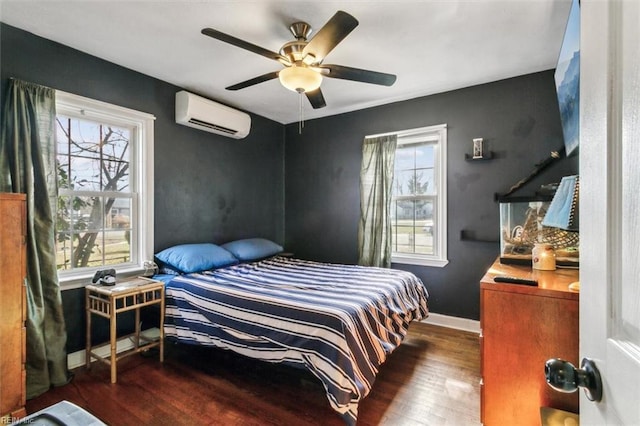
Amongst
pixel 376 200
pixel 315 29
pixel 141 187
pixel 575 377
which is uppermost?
pixel 315 29

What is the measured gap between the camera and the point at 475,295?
3.24 metres

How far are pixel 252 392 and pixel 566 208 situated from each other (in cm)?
244

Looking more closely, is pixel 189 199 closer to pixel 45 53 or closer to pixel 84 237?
pixel 84 237

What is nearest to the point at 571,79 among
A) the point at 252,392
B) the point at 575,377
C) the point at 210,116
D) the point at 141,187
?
the point at 575,377

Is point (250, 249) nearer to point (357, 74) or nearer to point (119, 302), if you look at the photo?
point (119, 302)

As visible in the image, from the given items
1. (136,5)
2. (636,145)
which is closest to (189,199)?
(136,5)

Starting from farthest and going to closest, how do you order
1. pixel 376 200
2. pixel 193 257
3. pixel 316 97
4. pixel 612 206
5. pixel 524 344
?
pixel 376 200
pixel 193 257
pixel 316 97
pixel 524 344
pixel 612 206

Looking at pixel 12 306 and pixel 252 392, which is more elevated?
pixel 12 306

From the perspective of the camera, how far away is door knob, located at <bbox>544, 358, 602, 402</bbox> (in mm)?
599

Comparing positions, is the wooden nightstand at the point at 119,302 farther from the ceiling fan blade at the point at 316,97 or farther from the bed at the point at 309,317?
the ceiling fan blade at the point at 316,97

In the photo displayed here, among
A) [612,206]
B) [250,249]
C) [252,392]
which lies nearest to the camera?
[612,206]

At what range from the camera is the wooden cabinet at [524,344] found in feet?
4.48

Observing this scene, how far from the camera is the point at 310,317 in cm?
190

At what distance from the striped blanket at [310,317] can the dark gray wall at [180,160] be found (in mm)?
805
